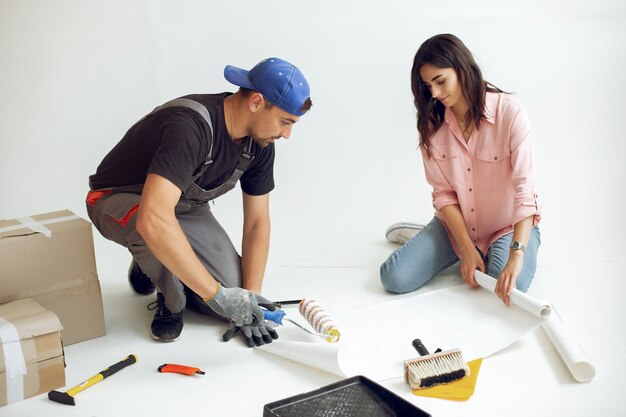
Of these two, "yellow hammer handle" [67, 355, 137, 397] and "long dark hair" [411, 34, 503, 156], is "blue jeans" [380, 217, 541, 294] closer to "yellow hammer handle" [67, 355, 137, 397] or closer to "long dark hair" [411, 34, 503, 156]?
"long dark hair" [411, 34, 503, 156]

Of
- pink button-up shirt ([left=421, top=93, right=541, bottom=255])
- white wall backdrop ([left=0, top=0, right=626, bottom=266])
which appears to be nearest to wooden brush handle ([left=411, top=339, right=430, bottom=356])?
pink button-up shirt ([left=421, top=93, right=541, bottom=255])

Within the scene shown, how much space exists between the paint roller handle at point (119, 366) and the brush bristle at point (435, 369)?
2.72ft

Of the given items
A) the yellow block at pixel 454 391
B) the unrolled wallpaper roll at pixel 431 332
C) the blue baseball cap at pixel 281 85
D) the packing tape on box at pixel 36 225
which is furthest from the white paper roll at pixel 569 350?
the packing tape on box at pixel 36 225

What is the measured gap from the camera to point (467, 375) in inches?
82.0

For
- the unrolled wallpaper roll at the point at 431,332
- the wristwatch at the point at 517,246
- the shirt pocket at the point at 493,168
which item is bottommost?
the unrolled wallpaper roll at the point at 431,332

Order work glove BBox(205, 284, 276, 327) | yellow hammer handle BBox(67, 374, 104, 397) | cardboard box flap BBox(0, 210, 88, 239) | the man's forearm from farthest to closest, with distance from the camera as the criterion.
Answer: the man's forearm
cardboard box flap BBox(0, 210, 88, 239)
work glove BBox(205, 284, 276, 327)
yellow hammer handle BBox(67, 374, 104, 397)

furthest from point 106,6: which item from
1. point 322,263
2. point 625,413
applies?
point 625,413

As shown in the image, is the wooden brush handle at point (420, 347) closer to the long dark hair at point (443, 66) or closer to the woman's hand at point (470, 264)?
the woman's hand at point (470, 264)

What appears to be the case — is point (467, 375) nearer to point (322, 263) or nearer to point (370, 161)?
point (322, 263)

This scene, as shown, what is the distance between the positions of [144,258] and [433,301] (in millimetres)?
998

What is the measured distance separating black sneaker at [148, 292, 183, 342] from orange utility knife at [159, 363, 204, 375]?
20cm

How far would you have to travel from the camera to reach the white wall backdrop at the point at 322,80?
3.72 meters

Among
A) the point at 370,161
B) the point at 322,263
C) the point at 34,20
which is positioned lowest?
the point at 322,263

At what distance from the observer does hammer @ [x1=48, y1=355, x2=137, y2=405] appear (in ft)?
6.70
